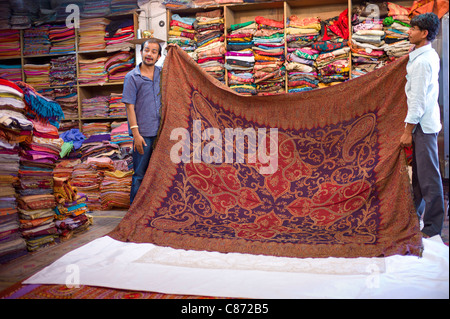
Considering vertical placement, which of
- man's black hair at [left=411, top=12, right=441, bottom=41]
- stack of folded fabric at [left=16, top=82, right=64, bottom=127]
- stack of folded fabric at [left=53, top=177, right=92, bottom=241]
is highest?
man's black hair at [left=411, top=12, right=441, bottom=41]

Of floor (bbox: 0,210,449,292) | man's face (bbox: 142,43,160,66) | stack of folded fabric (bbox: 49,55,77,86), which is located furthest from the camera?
stack of folded fabric (bbox: 49,55,77,86)

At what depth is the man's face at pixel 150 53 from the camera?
304 cm

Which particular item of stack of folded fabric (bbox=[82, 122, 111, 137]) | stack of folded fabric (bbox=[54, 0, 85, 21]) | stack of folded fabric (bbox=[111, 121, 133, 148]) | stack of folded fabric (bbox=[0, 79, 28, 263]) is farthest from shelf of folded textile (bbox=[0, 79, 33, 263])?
stack of folded fabric (bbox=[54, 0, 85, 21])

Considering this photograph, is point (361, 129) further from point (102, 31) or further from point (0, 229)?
point (102, 31)

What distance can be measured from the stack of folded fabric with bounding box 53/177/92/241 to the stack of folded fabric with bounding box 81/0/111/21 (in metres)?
2.55

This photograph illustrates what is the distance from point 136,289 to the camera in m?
1.78

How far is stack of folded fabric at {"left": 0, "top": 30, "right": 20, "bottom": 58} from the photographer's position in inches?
194

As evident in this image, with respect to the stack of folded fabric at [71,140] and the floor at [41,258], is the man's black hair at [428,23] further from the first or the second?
the stack of folded fabric at [71,140]

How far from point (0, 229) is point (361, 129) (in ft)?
7.69

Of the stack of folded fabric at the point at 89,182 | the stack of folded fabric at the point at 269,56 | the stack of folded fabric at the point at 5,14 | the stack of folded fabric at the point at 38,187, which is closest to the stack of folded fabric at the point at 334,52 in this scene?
the stack of folded fabric at the point at 269,56

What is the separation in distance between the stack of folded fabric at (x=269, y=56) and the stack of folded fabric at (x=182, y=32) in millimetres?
737

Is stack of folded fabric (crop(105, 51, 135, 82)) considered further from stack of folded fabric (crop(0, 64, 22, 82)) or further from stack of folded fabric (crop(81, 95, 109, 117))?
stack of folded fabric (crop(0, 64, 22, 82))

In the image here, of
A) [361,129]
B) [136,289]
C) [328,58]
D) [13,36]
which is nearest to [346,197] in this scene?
[361,129]

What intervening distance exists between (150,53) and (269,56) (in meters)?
1.65
